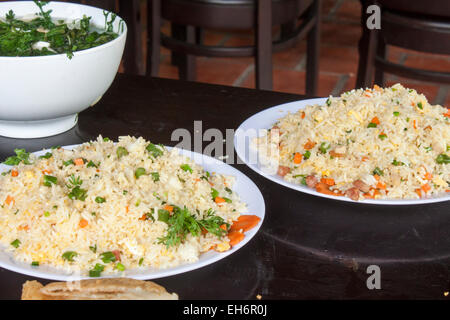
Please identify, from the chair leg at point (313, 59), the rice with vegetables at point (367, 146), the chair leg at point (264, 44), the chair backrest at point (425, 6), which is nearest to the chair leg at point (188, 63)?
the chair leg at point (313, 59)

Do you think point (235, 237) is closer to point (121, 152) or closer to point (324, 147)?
point (121, 152)

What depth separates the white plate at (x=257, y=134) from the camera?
115 centimetres

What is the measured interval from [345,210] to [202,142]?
15.9 inches

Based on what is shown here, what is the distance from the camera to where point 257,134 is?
1432 millimetres

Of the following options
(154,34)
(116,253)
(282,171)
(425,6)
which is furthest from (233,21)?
(116,253)

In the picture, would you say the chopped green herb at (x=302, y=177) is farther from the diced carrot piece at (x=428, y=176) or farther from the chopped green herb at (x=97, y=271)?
the chopped green herb at (x=97, y=271)

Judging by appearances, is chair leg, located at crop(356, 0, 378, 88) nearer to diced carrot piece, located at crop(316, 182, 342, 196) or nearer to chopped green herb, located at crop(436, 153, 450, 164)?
chopped green herb, located at crop(436, 153, 450, 164)

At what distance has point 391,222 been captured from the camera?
1184 mm

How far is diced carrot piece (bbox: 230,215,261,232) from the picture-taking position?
1046 mm

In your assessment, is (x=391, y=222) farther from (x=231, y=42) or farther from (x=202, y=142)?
(x=231, y=42)

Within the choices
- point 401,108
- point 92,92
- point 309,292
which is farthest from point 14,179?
point 401,108

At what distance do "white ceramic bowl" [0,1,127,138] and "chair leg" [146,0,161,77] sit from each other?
128 centimetres

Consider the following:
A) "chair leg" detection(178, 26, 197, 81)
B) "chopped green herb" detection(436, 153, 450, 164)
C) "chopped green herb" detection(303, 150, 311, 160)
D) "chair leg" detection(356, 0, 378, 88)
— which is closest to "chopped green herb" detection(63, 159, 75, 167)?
"chopped green herb" detection(303, 150, 311, 160)

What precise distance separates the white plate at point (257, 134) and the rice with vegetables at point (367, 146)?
21 mm
